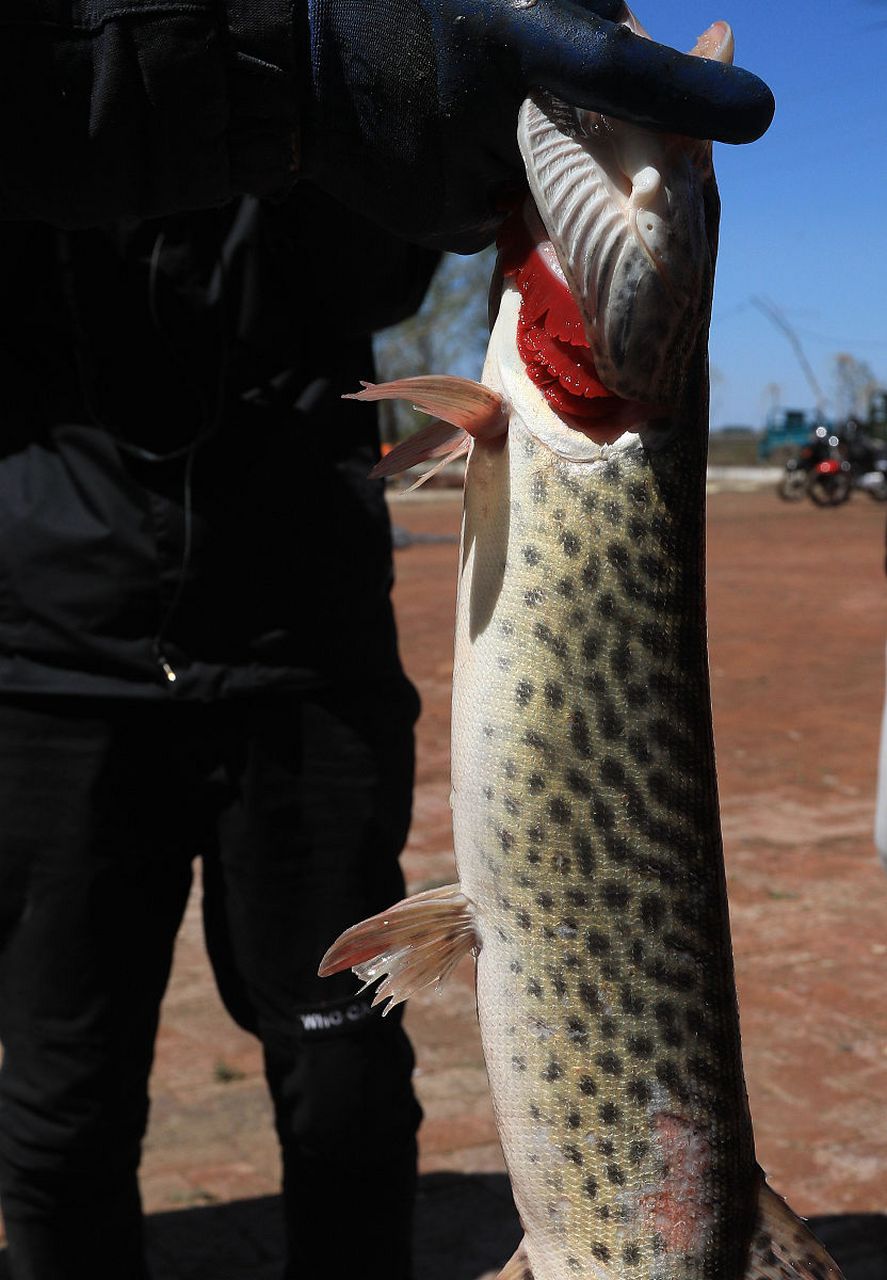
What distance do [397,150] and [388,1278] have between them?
202 cm

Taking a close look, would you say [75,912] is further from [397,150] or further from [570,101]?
[570,101]

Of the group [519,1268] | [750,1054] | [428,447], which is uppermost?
[428,447]

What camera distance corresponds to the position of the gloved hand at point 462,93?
1494 mm

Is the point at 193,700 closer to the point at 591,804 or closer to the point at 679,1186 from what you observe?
the point at 591,804

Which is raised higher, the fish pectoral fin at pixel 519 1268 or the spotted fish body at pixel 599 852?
the spotted fish body at pixel 599 852

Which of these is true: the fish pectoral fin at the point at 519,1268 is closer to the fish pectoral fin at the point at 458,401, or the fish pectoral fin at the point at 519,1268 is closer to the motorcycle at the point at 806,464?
the fish pectoral fin at the point at 458,401

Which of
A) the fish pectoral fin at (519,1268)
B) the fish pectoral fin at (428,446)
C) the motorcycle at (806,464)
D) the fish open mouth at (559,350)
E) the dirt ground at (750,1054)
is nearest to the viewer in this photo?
the fish open mouth at (559,350)

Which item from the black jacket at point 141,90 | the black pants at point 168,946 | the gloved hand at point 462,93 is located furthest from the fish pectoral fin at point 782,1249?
the black jacket at point 141,90

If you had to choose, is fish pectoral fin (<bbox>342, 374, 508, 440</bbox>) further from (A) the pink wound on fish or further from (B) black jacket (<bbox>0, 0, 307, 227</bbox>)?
(A) the pink wound on fish

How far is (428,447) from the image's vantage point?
1759 mm

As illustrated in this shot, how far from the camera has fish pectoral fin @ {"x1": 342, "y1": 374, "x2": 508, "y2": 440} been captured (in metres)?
1.64

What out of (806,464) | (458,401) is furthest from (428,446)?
(806,464)

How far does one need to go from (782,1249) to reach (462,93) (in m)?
1.42

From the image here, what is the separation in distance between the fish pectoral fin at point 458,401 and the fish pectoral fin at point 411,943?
22.1 inches
